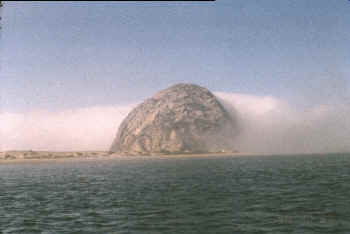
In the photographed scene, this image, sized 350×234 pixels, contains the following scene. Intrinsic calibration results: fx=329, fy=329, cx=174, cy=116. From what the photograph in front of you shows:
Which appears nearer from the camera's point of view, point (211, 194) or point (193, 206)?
point (193, 206)

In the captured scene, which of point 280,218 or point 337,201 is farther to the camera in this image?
point 337,201

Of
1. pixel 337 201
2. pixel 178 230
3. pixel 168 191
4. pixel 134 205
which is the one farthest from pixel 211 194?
pixel 178 230

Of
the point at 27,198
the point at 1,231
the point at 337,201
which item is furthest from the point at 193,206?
the point at 27,198

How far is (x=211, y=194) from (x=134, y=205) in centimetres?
912

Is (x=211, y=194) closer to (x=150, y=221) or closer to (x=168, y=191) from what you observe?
(x=168, y=191)

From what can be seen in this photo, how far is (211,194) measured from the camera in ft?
115

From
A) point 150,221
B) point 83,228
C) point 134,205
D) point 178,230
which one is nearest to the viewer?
point 178,230

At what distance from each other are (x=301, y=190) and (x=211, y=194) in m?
10.4

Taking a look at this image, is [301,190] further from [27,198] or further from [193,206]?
[27,198]

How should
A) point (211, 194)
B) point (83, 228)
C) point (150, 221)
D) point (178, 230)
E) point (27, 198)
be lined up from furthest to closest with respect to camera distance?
point (27, 198), point (211, 194), point (150, 221), point (83, 228), point (178, 230)

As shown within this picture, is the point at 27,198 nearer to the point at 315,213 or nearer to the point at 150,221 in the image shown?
the point at 150,221

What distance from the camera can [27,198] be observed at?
38375mm

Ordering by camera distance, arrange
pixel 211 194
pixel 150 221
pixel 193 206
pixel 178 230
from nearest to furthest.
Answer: pixel 178 230 → pixel 150 221 → pixel 193 206 → pixel 211 194

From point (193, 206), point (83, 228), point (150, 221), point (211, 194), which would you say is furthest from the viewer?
point (211, 194)
